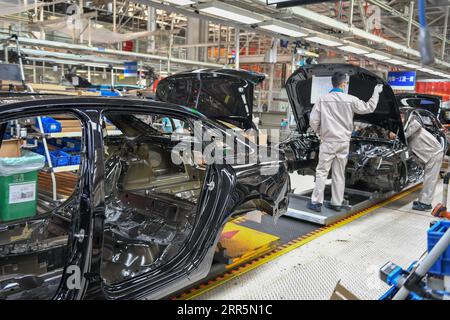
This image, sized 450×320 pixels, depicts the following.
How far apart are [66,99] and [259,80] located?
2.38 meters

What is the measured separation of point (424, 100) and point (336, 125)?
343cm

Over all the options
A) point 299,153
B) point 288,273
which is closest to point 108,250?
point 288,273

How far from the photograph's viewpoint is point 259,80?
3943mm

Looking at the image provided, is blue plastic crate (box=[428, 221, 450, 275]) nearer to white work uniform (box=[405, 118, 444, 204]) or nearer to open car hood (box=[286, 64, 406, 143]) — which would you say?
open car hood (box=[286, 64, 406, 143])

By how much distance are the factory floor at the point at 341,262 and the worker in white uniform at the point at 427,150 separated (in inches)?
19.3

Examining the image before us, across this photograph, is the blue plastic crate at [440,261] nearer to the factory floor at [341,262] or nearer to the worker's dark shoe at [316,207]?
the factory floor at [341,262]

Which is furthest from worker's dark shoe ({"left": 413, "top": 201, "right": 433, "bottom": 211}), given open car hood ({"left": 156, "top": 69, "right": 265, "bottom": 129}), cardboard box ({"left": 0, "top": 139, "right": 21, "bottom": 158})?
cardboard box ({"left": 0, "top": 139, "right": 21, "bottom": 158})

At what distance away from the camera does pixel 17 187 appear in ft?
13.1

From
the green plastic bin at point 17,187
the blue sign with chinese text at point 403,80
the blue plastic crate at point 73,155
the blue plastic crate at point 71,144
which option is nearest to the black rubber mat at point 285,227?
the green plastic bin at point 17,187

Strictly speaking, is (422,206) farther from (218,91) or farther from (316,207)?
(218,91)

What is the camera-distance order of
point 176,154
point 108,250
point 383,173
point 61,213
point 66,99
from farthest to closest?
point 383,173, point 176,154, point 61,213, point 108,250, point 66,99

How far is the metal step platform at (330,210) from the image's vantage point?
4.32m

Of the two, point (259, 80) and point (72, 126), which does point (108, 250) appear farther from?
point (72, 126)

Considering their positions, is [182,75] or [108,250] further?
[182,75]
